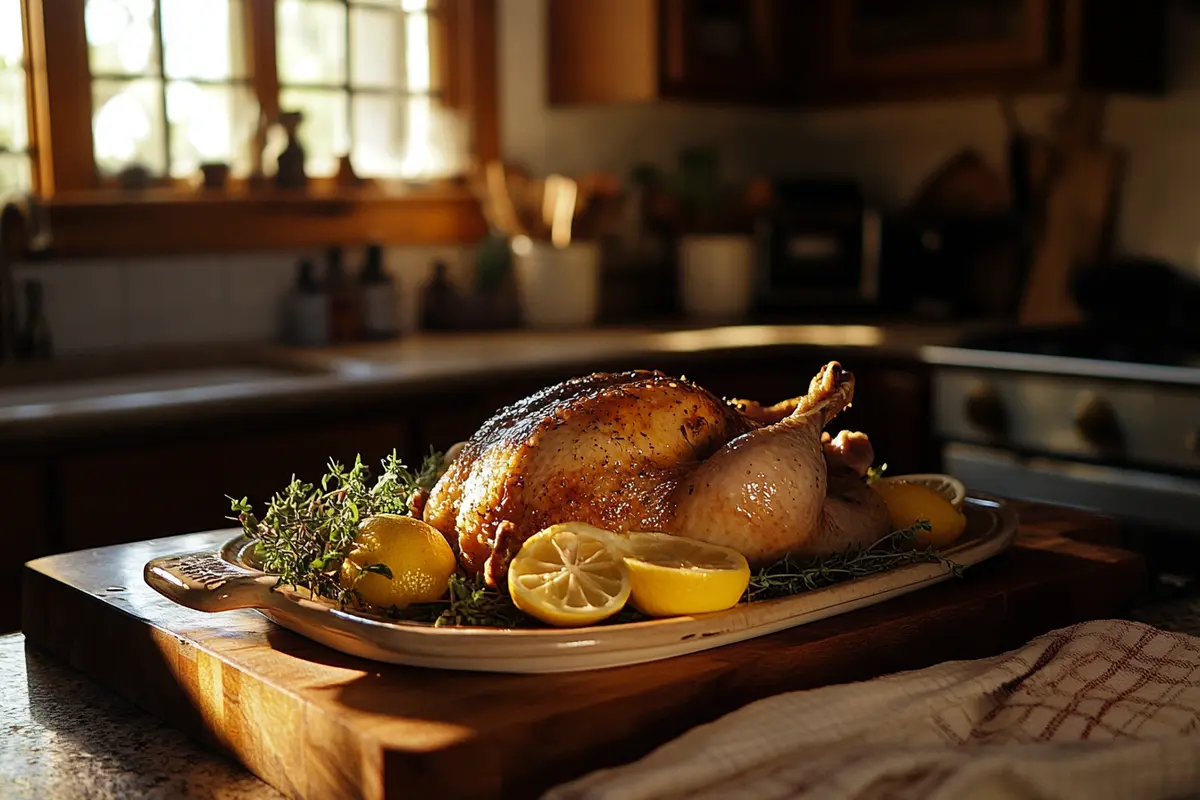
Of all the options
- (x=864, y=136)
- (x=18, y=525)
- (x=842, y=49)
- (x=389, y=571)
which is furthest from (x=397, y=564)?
(x=864, y=136)

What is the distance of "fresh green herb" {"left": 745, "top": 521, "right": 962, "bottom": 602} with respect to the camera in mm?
1074

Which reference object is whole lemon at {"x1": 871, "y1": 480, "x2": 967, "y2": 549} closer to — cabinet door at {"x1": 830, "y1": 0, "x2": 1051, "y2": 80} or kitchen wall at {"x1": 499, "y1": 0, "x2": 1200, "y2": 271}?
cabinet door at {"x1": 830, "y1": 0, "x2": 1051, "y2": 80}

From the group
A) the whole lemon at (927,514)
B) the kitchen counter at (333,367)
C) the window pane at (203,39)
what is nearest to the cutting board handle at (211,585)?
the whole lemon at (927,514)

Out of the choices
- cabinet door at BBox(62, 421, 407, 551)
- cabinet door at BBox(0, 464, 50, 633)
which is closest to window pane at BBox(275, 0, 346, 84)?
cabinet door at BBox(62, 421, 407, 551)

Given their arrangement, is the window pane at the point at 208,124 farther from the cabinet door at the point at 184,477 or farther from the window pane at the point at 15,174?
the cabinet door at the point at 184,477

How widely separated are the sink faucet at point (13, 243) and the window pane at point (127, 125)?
0.78 ft

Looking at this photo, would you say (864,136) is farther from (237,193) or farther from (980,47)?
(237,193)

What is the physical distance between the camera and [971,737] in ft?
3.07

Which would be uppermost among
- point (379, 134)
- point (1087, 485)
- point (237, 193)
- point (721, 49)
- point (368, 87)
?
point (721, 49)

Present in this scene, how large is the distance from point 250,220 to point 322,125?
325 mm

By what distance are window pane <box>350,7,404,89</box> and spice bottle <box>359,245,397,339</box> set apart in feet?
1.62

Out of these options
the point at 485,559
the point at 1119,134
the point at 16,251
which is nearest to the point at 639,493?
the point at 485,559

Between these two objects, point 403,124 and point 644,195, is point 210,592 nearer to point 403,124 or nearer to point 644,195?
point 403,124

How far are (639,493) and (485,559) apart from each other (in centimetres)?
13
